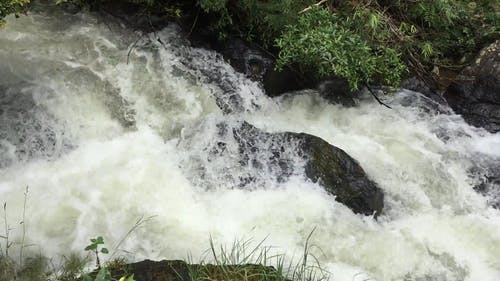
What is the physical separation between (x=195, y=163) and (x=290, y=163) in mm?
1038

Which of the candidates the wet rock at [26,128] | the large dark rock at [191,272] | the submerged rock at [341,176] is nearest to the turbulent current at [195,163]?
the wet rock at [26,128]

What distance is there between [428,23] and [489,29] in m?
0.85

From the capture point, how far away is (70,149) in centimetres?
525

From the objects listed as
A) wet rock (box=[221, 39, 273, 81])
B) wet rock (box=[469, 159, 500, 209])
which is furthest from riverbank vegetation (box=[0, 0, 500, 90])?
wet rock (box=[469, 159, 500, 209])

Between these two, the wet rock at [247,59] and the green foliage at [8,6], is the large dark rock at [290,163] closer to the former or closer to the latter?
the wet rock at [247,59]

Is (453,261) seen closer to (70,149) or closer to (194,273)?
(194,273)

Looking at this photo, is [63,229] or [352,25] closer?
[63,229]

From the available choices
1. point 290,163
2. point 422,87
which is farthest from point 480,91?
point 290,163

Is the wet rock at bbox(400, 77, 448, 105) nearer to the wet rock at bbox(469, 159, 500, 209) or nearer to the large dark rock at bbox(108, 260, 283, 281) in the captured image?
the wet rock at bbox(469, 159, 500, 209)

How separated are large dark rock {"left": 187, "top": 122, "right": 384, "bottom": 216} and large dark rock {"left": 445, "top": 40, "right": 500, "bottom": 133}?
2.11 m

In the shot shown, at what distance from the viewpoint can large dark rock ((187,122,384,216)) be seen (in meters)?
5.06

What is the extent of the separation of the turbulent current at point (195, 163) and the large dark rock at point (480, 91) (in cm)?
24

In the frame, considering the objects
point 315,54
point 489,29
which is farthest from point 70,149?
point 489,29

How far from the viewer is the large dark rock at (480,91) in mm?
6348
